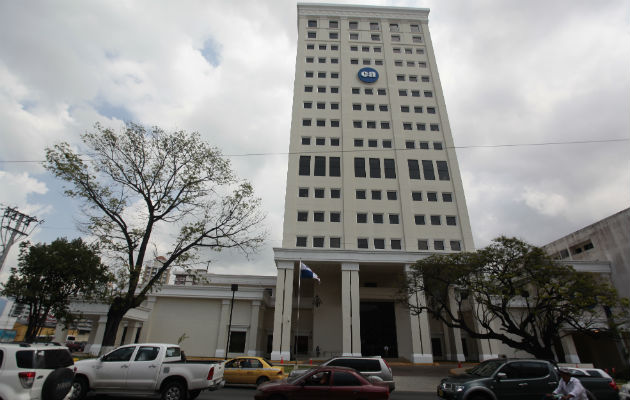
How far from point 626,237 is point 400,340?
77.3ft

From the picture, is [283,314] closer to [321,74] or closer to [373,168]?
[373,168]

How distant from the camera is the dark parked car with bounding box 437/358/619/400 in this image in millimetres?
10039

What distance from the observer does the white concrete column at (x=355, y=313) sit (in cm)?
2752

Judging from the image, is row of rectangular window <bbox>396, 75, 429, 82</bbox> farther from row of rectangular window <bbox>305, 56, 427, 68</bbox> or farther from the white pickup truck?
the white pickup truck

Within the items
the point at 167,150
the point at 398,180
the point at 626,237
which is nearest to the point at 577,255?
the point at 626,237

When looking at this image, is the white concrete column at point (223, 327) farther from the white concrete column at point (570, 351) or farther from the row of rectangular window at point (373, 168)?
the white concrete column at point (570, 351)

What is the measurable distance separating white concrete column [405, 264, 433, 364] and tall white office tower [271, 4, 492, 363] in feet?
0.28

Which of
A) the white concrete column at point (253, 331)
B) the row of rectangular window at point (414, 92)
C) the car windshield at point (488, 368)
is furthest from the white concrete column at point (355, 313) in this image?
the row of rectangular window at point (414, 92)

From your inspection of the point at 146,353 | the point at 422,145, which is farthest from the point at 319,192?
the point at 146,353

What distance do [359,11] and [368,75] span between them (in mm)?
12989

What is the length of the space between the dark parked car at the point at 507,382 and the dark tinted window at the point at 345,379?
353 cm

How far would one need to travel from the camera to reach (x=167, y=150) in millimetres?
21484

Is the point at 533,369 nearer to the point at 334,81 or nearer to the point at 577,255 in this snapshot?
the point at 577,255

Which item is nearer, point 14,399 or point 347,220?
point 14,399
